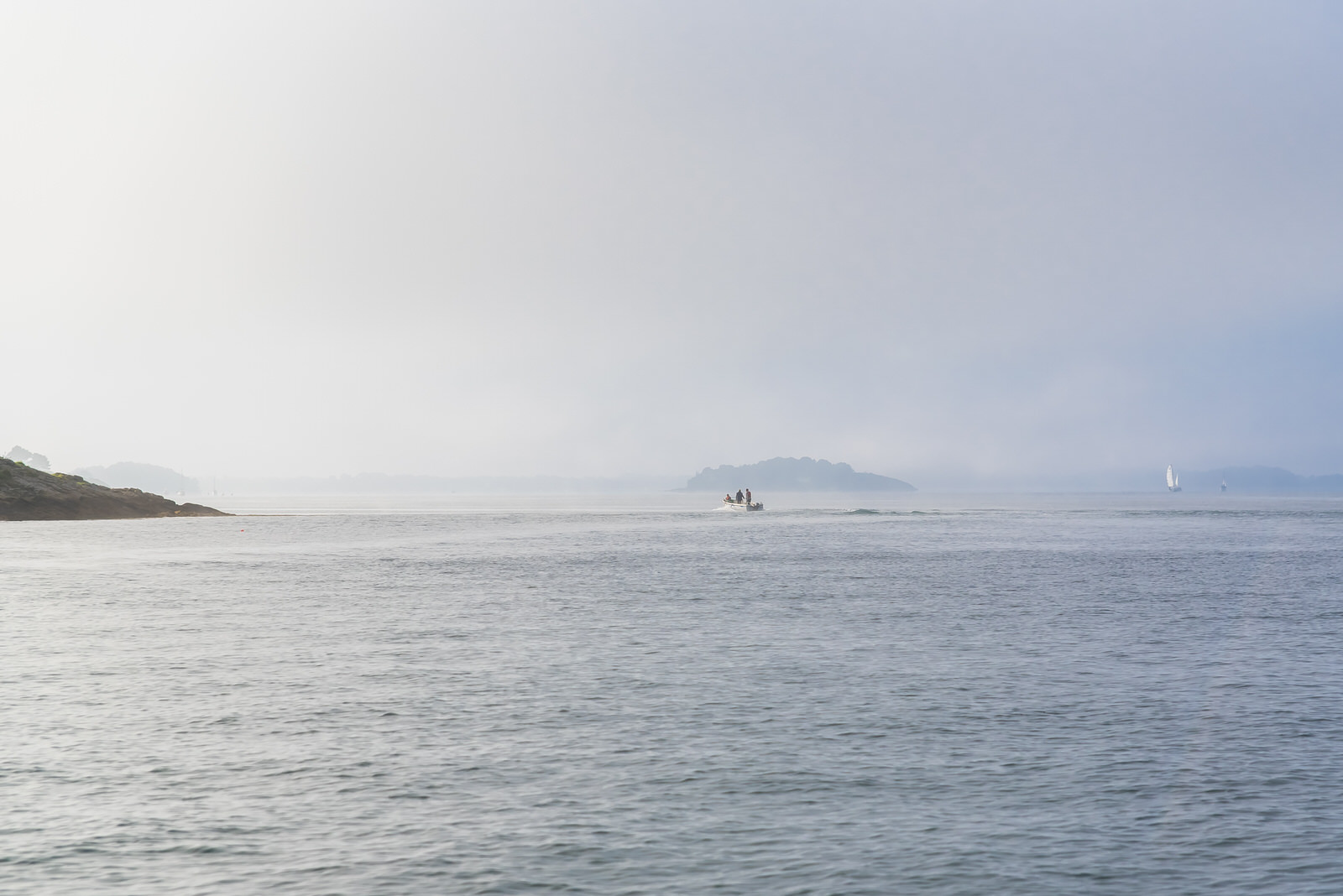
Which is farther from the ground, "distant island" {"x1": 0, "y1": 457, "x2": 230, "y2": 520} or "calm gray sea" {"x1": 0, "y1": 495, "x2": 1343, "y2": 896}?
"distant island" {"x1": 0, "y1": 457, "x2": 230, "y2": 520}

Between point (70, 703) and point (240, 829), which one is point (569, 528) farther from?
point (240, 829)

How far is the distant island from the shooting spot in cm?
15288

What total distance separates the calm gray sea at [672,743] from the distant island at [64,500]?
116 metres

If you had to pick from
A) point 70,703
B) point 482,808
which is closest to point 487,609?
point 70,703

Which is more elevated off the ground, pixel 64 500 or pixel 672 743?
pixel 64 500

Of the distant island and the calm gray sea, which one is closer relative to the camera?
the calm gray sea

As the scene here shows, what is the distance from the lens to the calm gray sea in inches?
595

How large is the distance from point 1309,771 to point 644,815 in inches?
503

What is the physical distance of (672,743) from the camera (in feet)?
72.9

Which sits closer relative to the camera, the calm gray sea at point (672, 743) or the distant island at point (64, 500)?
the calm gray sea at point (672, 743)

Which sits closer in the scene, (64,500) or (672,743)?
(672,743)

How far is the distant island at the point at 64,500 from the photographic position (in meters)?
153

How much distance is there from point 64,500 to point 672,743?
164 meters

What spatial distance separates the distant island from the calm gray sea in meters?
116
